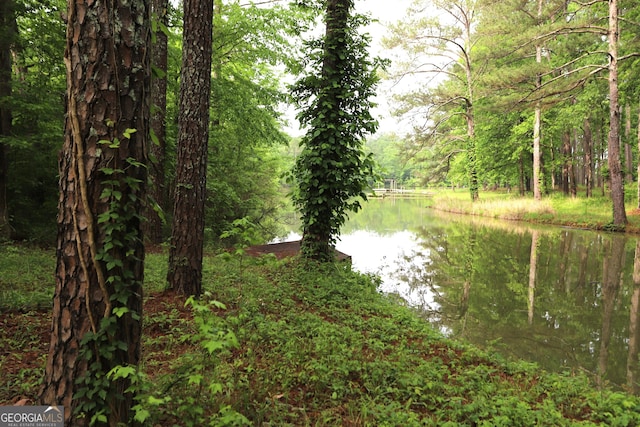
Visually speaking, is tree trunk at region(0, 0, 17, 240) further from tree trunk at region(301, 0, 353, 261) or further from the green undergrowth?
tree trunk at region(301, 0, 353, 261)

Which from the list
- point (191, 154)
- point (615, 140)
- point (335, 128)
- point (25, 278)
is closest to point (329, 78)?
point (335, 128)

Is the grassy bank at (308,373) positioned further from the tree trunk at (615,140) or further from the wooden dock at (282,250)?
the tree trunk at (615,140)

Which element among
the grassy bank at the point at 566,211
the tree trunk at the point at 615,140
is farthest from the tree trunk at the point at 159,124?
the grassy bank at the point at 566,211

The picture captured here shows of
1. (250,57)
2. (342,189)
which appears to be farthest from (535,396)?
(250,57)

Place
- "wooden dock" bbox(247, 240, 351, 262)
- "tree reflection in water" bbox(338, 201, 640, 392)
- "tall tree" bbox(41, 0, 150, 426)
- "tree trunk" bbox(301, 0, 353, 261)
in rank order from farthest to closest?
1. "wooden dock" bbox(247, 240, 351, 262)
2. "tree trunk" bbox(301, 0, 353, 261)
3. "tree reflection in water" bbox(338, 201, 640, 392)
4. "tall tree" bbox(41, 0, 150, 426)

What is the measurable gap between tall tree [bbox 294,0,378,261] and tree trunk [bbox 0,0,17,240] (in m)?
5.74

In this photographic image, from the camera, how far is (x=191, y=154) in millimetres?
4688

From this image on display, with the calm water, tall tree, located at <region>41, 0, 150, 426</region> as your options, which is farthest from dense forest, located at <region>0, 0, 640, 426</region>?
the calm water

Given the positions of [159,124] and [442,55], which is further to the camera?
[442,55]

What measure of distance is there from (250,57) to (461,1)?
19.8 m

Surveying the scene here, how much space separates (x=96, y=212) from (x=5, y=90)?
798 cm

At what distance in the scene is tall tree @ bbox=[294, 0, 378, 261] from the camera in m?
7.13

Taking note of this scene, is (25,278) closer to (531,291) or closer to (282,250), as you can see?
(282,250)

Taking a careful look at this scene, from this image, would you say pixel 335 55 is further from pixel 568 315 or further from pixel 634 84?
pixel 634 84
